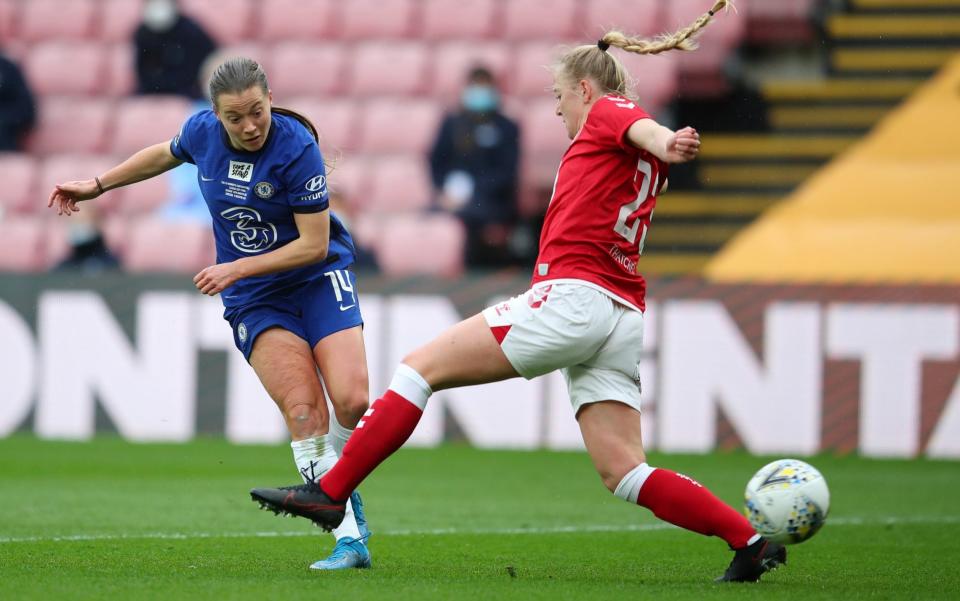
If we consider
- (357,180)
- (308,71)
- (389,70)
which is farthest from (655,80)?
(308,71)

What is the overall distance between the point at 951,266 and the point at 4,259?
8.20m

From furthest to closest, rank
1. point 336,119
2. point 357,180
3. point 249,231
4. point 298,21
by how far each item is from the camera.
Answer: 1. point 298,21
2. point 336,119
3. point 357,180
4. point 249,231

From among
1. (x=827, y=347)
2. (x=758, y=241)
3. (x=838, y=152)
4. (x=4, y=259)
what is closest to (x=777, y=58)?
(x=838, y=152)

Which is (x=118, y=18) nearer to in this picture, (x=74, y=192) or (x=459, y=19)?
(x=459, y=19)

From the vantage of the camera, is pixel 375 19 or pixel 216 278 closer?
pixel 216 278

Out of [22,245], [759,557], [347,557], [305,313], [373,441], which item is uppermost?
[305,313]

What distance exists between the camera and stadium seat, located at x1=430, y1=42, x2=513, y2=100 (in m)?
14.0

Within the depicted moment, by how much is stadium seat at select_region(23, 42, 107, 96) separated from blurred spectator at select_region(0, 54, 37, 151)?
76cm

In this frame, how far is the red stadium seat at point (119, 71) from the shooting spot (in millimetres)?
14953

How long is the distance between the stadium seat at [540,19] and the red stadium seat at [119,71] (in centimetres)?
382

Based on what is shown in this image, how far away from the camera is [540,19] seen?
14.6 metres

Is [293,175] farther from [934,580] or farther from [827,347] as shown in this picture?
[827,347]

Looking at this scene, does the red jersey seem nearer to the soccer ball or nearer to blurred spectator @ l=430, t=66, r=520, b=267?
the soccer ball

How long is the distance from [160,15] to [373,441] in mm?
10069
